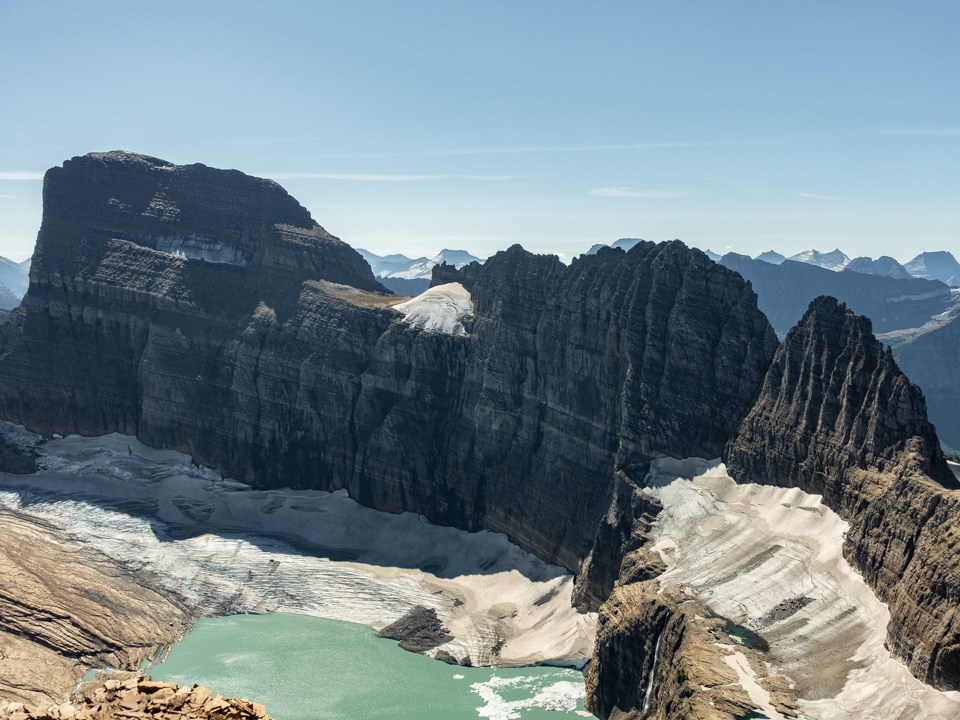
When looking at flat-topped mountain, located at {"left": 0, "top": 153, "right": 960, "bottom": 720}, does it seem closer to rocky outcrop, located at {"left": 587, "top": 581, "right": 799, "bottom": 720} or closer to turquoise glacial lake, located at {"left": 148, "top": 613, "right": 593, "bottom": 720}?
rocky outcrop, located at {"left": 587, "top": 581, "right": 799, "bottom": 720}

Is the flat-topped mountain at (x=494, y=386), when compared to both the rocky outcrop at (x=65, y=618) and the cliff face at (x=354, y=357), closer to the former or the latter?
the cliff face at (x=354, y=357)

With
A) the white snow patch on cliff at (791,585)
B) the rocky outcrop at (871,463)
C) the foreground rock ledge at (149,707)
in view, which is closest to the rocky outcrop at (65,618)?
the white snow patch on cliff at (791,585)

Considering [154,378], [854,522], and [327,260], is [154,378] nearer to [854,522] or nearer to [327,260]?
[327,260]

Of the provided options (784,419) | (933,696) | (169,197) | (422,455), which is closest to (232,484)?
(422,455)

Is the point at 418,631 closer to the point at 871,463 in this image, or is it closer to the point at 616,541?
the point at 616,541

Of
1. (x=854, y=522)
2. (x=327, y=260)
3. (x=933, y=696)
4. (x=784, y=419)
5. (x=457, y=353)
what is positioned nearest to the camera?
(x=933, y=696)

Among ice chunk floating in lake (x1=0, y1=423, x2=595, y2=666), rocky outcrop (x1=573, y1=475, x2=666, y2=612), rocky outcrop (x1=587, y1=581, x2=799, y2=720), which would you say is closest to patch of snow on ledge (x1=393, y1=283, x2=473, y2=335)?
ice chunk floating in lake (x1=0, y1=423, x2=595, y2=666)

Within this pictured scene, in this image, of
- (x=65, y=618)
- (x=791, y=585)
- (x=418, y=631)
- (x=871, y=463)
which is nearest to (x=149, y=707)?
(x=791, y=585)
